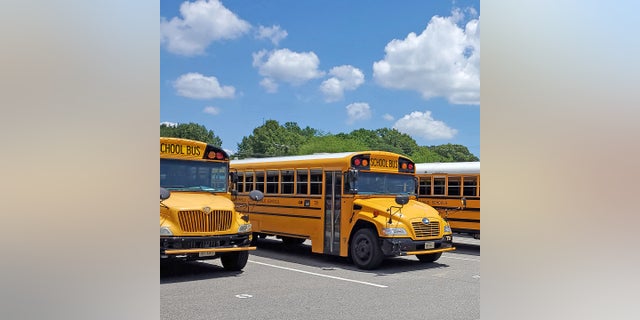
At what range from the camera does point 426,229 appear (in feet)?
31.4

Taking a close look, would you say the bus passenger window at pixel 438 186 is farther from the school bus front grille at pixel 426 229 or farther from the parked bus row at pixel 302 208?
the school bus front grille at pixel 426 229

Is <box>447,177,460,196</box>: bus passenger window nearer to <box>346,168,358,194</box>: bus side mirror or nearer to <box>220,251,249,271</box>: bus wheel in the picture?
<box>346,168,358,194</box>: bus side mirror

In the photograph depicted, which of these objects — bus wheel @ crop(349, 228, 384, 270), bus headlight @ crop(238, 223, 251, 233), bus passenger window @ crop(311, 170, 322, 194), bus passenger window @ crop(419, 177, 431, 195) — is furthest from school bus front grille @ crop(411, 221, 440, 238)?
bus passenger window @ crop(419, 177, 431, 195)

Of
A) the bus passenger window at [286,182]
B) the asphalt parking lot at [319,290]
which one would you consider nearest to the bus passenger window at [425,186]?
the asphalt parking lot at [319,290]

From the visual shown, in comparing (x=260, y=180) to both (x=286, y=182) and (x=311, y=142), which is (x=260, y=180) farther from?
(x=311, y=142)

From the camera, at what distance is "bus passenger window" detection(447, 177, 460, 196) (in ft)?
42.3

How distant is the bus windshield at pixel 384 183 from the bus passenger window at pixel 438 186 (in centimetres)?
255

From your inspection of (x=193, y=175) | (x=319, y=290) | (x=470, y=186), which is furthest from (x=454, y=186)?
(x=193, y=175)

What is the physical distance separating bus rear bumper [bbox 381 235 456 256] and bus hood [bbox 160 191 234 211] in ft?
8.97

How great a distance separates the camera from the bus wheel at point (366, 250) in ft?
30.2
